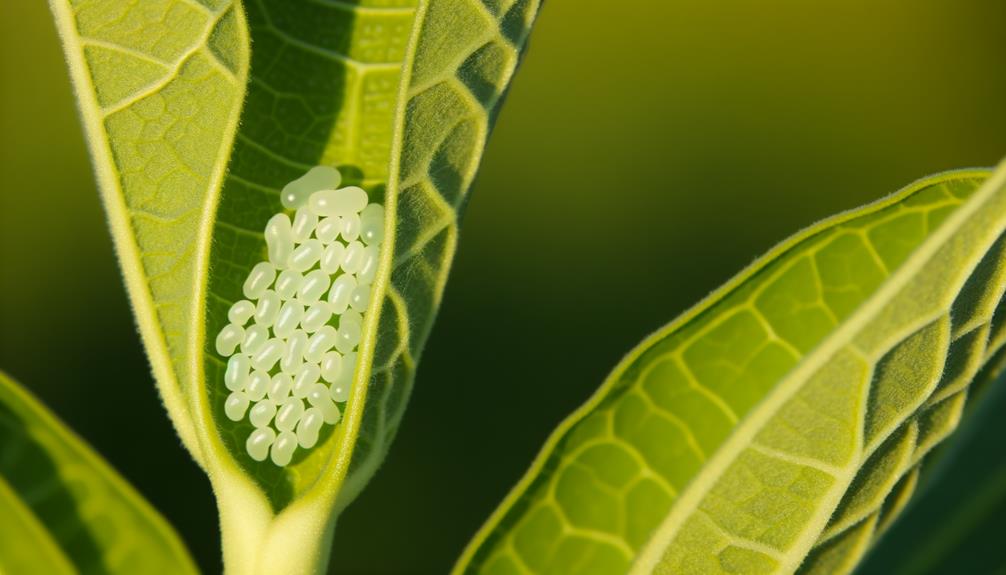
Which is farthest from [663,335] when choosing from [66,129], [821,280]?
[66,129]

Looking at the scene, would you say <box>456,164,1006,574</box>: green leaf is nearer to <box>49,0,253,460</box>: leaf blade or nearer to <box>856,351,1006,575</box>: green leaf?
<box>856,351,1006,575</box>: green leaf

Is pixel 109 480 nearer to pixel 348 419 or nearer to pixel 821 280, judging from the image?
pixel 348 419

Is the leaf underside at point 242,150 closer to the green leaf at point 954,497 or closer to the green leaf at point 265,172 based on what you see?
the green leaf at point 265,172

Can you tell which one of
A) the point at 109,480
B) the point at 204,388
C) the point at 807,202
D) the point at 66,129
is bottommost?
the point at 807,202

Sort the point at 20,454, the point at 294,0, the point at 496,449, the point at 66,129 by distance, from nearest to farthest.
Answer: the point at 294,0 < the point at 20,454 < the point at 496,449 < the point at 66,129

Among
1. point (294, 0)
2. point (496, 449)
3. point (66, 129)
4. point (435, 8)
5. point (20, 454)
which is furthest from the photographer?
point (66, 129)

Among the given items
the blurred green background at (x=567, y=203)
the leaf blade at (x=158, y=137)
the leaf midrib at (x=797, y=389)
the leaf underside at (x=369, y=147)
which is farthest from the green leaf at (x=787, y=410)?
the blurred green background at (x=567, y=203)

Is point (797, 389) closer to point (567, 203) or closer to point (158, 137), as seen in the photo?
point (158, 137)

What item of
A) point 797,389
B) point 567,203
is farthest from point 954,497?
point 567,203
